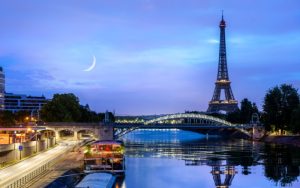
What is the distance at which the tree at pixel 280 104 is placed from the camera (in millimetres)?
126825

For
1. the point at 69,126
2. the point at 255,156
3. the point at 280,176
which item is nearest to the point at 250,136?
the point at 69,126

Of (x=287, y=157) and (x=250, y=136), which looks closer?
(x=287, y=157)

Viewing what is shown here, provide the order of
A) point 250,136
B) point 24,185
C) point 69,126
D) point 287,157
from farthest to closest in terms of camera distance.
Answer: point 250,136, point 69,126, point 287,157, point 24,185

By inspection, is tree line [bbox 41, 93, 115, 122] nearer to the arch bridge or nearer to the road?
the arch bridge

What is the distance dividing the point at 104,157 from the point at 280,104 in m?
82.0

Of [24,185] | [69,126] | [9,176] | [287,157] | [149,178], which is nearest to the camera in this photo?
[24,185]

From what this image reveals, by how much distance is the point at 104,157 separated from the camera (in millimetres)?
55250

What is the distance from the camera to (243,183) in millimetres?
54062

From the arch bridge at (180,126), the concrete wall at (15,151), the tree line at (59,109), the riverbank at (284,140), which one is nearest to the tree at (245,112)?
the arch bridge at (180,126)

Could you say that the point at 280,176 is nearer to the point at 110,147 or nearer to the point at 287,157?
the point at 110,147

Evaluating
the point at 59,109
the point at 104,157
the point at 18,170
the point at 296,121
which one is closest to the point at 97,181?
the point at 18,170

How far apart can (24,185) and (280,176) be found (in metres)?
30.3

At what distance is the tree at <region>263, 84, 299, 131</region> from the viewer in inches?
4993

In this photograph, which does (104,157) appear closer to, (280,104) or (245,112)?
(280,104)
